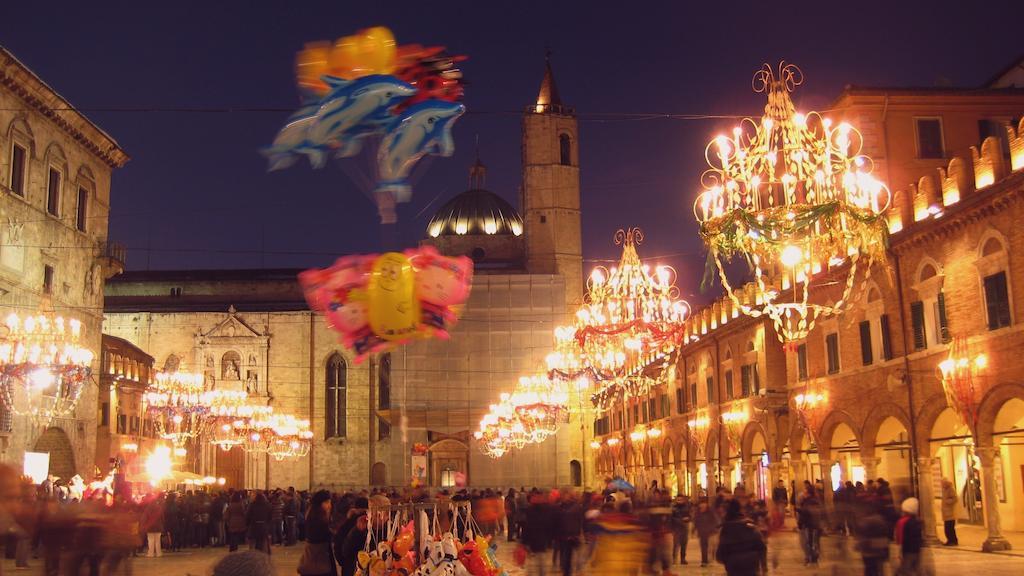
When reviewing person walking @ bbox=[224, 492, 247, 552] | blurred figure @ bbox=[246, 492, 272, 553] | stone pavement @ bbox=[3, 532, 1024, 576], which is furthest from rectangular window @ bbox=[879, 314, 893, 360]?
person walking @ bbox=[224, 492, 247, 552]

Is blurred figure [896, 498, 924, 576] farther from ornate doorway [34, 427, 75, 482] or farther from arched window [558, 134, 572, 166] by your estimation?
arched window [558, 134, 572, 166]

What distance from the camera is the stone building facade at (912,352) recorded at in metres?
18.6

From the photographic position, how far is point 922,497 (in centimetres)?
2119

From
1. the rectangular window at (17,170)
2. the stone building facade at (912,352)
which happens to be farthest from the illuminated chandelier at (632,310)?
the rectangular window at (17,170)

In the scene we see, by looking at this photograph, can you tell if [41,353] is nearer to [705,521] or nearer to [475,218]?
[705,521]

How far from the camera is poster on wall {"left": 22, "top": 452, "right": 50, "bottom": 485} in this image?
28812 millimetres

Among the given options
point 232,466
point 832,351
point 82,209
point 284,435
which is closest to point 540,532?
point 832,351

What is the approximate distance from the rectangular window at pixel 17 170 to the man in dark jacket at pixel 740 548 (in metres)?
25.5

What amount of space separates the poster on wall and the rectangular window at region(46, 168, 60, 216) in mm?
7486

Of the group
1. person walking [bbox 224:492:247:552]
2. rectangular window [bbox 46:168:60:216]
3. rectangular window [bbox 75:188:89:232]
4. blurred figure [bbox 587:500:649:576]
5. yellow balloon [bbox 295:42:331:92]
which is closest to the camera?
yellow balloon [bbox 295:42:331:92]

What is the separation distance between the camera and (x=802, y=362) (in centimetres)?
2705

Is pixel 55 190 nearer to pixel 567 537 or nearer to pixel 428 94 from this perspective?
pixel 567 537

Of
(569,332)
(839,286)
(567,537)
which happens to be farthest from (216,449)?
(567,537)

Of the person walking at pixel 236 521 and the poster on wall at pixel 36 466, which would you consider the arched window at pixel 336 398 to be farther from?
the person walking at pixel 236 521
